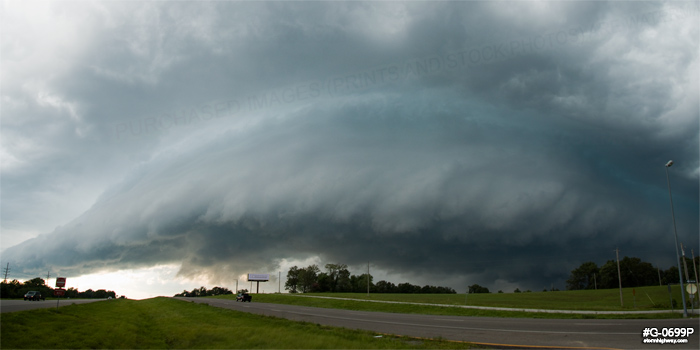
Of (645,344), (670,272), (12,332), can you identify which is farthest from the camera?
(670,272)

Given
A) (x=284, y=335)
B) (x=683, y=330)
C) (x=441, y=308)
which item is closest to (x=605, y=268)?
(x=441, y=308)

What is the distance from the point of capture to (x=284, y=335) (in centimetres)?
1930

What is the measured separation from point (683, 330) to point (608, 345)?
8.61 m

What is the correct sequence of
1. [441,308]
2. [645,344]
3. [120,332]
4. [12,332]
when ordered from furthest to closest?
[441,308] < [120,332] < [645,344] < [12,332]

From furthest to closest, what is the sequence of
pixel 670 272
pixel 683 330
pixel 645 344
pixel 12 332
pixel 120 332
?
pixel 670 272 → pixel 683 330 → pixel 120 332 → pixel 645 344 → pixel 12 332

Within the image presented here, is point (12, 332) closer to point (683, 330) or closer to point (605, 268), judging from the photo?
point (683, 330)

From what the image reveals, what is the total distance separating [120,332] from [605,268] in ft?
683

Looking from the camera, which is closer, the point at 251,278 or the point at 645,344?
the point at 645,344

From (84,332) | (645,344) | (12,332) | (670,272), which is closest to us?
(12,332)

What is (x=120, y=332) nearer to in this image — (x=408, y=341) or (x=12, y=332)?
(x=12, y=332)

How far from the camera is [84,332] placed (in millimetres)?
18812

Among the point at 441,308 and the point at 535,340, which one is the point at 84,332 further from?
the point at 441,308

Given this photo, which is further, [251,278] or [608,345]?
[251,278]

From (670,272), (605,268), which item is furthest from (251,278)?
(670,272)
